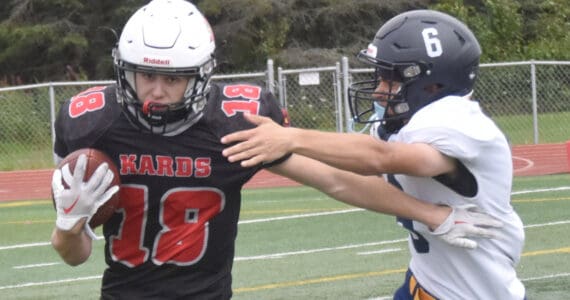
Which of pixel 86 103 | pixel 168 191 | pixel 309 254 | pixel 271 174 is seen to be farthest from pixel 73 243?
pixel 271 174

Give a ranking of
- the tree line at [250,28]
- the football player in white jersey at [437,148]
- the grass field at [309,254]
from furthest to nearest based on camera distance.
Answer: the tree line at [250,28] < the grass field at [309,254] < the football player in white jersey at [437,148]

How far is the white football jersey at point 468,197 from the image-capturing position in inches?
145

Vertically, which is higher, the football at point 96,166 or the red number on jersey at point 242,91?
the red number on jersey at point 242,91

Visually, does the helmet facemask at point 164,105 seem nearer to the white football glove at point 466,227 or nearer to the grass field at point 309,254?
the white football glove at point 466,227

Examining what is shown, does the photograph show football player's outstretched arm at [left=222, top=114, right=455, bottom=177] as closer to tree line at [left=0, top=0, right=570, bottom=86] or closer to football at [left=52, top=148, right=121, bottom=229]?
football at [left=52, top=148, right=121, bottom=229]

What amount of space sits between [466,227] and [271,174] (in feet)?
39.0

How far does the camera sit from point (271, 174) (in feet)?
51.3

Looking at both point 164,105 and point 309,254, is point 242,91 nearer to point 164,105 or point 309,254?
point 164,105

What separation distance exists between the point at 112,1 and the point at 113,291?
27841mm

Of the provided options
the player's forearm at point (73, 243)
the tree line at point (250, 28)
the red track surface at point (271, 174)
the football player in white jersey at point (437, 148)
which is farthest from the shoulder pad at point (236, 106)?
the tree line at point (250, 28)

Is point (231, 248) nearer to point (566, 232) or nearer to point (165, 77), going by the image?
point (165, 77)

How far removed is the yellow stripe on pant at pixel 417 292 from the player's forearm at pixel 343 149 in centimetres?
61

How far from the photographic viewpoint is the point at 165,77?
3.74 m

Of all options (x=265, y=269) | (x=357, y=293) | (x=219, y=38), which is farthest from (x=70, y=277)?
(x=219, y=38)
